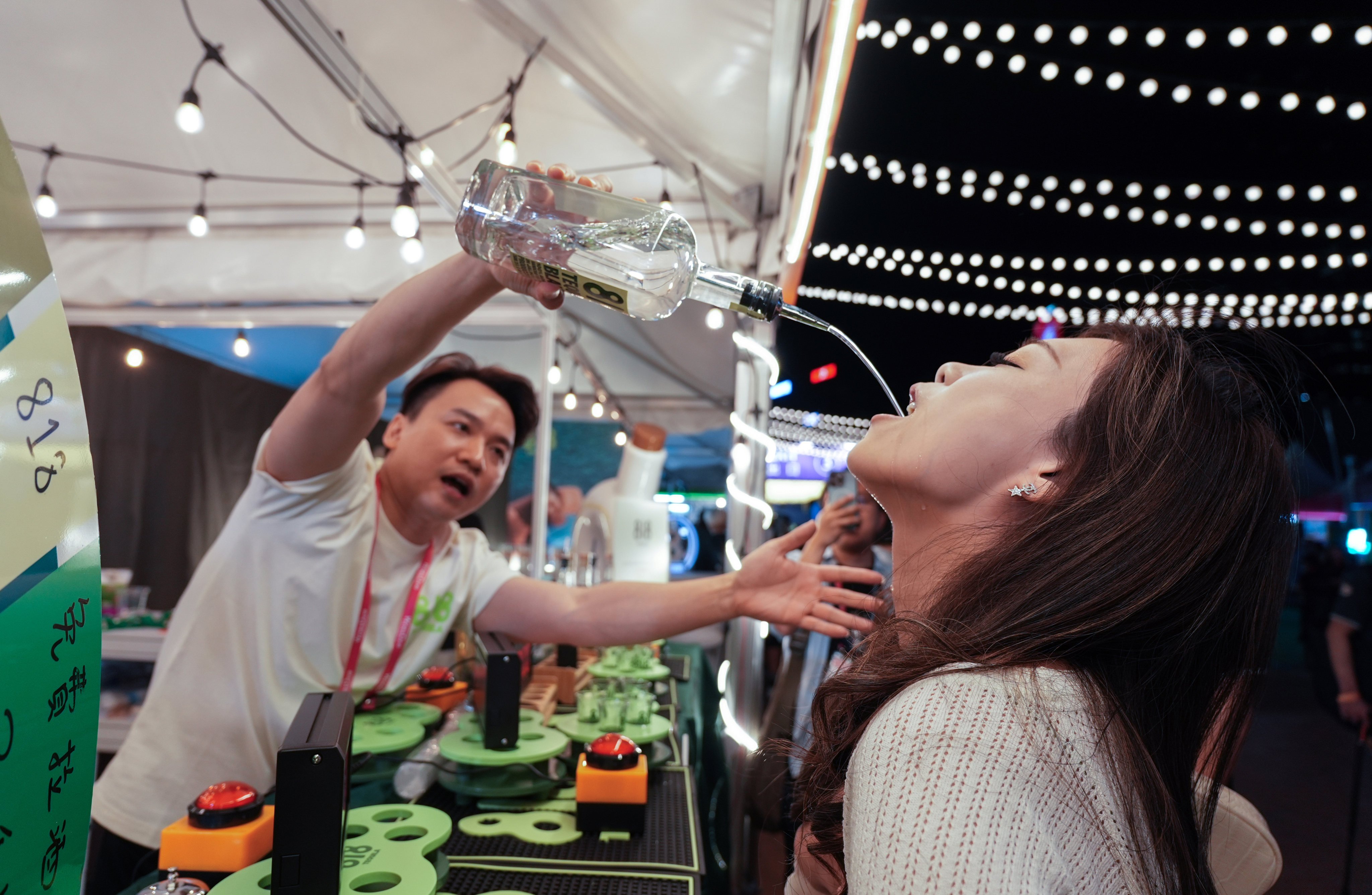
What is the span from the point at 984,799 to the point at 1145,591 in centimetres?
31

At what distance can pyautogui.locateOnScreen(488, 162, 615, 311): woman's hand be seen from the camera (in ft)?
3.54

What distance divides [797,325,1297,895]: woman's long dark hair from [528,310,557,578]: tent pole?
4.47 m

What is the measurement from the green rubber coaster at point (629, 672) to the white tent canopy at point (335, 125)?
6.72ft

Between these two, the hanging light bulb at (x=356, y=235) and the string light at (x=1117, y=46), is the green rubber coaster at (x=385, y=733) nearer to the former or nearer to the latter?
the string light at (x=1117, y=46)

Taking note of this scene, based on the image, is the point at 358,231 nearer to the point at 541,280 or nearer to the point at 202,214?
the point at 202,214

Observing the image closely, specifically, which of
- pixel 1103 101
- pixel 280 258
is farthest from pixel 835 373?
pixel 280 258

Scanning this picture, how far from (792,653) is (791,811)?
194 centimetres

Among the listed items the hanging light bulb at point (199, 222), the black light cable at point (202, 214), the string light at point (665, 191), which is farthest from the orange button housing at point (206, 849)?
the hanging light bulb at point (199, 222)

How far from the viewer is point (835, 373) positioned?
5.04 m

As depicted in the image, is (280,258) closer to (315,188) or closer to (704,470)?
(315,188)

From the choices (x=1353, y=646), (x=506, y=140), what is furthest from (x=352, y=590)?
(x=1353, y=646)

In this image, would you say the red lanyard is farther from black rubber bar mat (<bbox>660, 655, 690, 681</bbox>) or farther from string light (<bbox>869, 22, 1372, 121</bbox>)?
string light (<bbox>869, 22, 1372, 121</bbox>)

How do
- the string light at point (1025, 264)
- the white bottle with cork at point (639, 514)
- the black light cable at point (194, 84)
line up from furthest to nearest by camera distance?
the white bottle with cork at point (639, 514)
the string light at point (1025, 264)
the black light cable at point (194, 84)

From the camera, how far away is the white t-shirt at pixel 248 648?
Answer: 1537 mm
